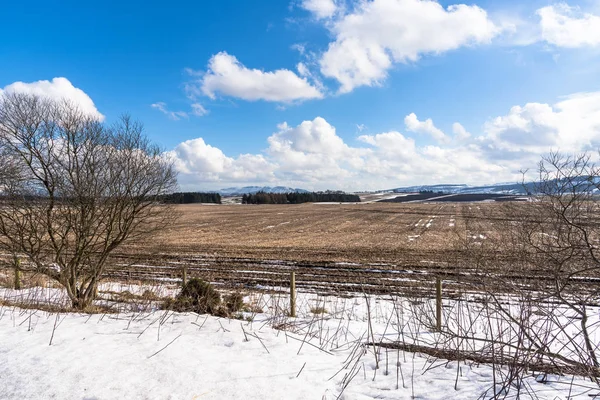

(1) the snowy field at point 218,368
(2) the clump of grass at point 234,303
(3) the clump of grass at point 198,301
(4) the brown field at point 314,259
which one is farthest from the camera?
(4) the brown field at point 314,259

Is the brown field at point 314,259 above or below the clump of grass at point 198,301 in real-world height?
below

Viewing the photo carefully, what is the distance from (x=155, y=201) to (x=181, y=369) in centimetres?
822

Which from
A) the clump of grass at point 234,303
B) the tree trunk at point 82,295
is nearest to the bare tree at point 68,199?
Result: the tree trunk at point 82,295

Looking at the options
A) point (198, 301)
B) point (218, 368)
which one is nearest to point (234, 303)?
point (198, 301)

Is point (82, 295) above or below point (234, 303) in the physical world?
below

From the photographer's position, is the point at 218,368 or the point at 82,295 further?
the point at 82,295

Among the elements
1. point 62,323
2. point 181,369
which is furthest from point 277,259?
point 181,369

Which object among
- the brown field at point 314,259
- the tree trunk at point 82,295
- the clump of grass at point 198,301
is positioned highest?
the clump of grass at point 198,301

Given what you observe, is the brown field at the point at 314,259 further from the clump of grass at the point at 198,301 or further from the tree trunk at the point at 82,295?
the clump of grass at the point at 198,301

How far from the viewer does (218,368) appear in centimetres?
436

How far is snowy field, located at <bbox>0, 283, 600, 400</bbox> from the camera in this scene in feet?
12.5

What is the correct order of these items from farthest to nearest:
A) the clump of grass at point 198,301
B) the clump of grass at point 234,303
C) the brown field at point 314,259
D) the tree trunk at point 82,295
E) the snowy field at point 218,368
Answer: the brown field at point 314,259, the tree trunk at point 82,295, the clump of grass at point 234,303, the clump of grass at point 198,301, the snowy field at point 218,368

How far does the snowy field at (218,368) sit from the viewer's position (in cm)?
382

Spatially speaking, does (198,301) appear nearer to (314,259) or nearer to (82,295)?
(82,295)
